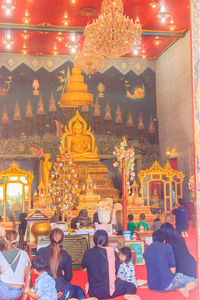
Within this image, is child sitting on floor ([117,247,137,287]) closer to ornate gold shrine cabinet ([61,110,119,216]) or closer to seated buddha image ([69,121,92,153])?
ornate gold shrine cabinet ([61,110,119,216])

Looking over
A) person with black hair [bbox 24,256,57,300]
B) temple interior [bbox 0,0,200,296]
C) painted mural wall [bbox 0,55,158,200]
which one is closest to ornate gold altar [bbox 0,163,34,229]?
temple interior [bbox 0,0,200,296]

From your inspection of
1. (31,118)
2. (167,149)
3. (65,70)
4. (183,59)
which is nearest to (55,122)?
(31,118)

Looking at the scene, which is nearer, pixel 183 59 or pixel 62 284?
pixel 62 284

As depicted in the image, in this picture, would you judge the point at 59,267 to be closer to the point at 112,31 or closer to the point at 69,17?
the point at 112,31

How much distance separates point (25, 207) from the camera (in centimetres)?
947

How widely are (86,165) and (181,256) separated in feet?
25.9

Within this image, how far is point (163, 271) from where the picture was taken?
4086mm

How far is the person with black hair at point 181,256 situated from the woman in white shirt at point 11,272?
1632mm

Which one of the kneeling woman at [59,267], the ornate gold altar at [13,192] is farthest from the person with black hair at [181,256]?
the ornate gold altar at [13,192]

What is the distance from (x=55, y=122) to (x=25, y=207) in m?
5.36

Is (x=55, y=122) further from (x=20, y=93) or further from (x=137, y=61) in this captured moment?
(x=137, y=61)

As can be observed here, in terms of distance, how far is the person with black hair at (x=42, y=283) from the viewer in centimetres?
325

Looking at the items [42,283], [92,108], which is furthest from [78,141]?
[42,283]

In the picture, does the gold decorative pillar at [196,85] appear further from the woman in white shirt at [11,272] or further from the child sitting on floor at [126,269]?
the woman in white shirt at [11,272]
